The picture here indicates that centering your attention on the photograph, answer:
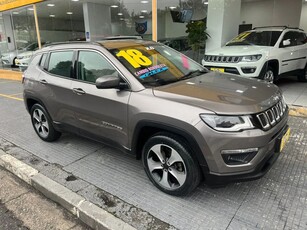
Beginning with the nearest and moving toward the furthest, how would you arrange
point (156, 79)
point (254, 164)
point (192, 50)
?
point (254, 164)
point (156, 79)
point (192, 50)

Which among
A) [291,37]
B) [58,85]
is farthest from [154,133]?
[291,37]

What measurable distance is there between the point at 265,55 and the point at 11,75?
42.0 feet

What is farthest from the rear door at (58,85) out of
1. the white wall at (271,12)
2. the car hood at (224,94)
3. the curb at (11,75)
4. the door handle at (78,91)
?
the curb at (11,75)

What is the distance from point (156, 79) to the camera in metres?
3.14

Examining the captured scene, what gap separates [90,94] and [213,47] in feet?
20.8

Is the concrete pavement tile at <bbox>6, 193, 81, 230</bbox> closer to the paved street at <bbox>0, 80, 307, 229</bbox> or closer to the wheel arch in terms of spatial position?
the paved street at <bbox>0, 80, 307, 229</bbox>

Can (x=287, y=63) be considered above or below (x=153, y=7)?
below

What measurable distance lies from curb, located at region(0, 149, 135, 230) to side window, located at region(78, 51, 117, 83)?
1.44 meters

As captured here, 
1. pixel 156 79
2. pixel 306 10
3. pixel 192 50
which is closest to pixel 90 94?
pixel 156 79

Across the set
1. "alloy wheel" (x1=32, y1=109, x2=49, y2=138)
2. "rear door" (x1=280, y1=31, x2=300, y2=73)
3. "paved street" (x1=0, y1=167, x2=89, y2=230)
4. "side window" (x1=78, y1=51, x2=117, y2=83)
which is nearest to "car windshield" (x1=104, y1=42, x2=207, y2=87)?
"side window" (x1=78, y1=51, x2=117, y2=83)

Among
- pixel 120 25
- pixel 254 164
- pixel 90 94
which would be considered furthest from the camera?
pixel 120 25

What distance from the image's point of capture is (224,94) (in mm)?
2738

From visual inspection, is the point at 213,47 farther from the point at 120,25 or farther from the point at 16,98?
the point at 16,98

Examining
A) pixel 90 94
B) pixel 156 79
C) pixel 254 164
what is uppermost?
pixel 156 79
